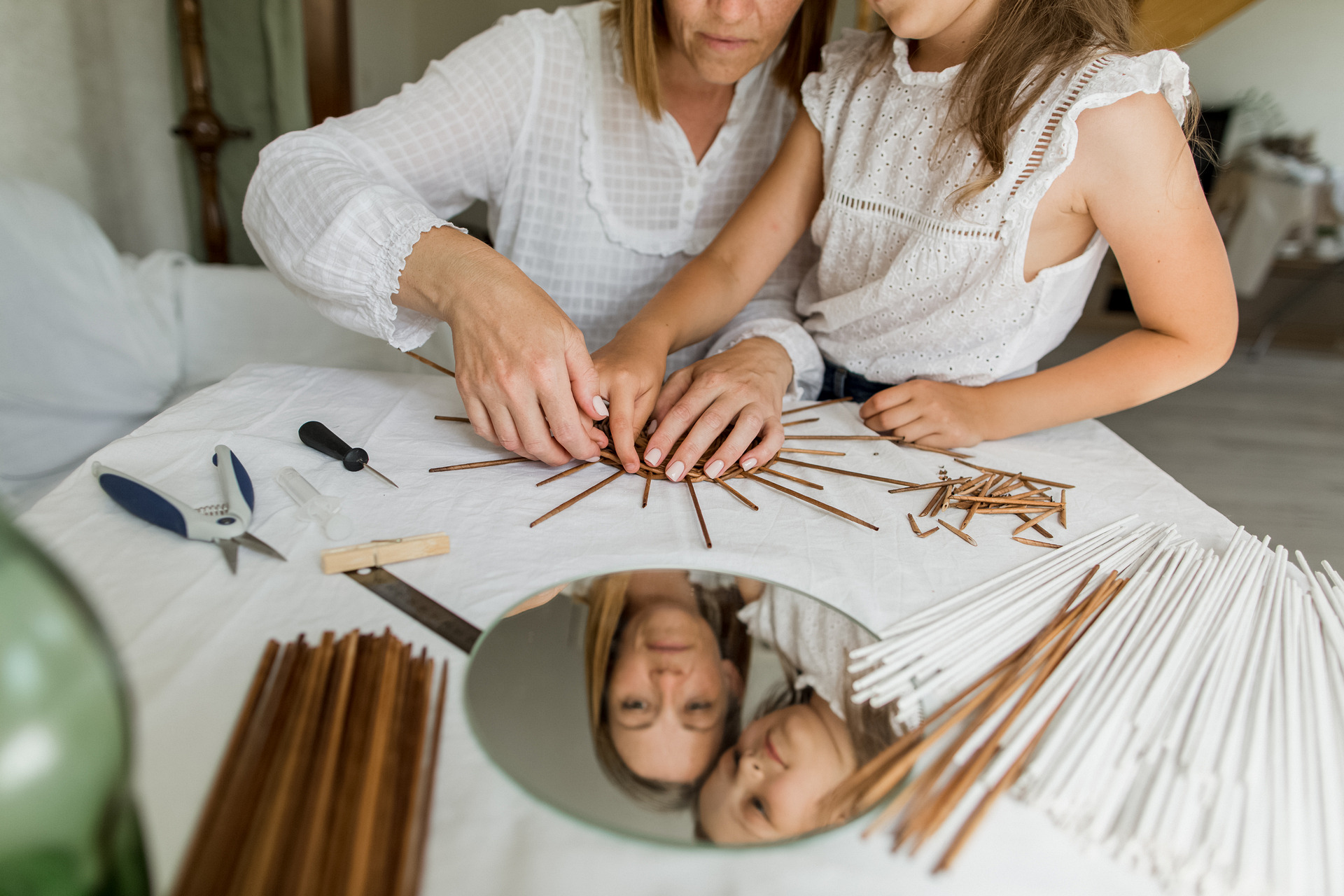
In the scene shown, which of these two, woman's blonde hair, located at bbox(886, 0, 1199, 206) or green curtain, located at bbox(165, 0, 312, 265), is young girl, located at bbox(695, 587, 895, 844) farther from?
green curtain, located at bbox(165, 0, 312, 265)

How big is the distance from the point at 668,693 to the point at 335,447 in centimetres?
46

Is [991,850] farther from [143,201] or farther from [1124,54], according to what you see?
[143,201]

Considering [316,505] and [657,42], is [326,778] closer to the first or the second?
[316,505]

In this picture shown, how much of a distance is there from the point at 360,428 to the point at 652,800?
22.7 inches

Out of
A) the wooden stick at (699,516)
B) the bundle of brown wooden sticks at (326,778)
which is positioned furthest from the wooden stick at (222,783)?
the wooden stick at (699,516)

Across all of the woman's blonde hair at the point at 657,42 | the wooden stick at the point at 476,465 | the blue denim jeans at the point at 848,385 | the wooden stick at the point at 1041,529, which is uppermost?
the woman's blonde hair at the point at 657,42

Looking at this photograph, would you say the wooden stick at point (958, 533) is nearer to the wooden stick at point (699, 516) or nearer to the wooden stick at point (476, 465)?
the wooden stick at point (699, 516)

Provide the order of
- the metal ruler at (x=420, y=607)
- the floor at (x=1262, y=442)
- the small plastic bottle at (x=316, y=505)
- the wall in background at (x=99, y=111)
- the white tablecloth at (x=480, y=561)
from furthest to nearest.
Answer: the floor at (x=1262, y=442) → the wall in background at (x=99, y=111) → the small plastic bottle at (x=316, y=505) → the metal ruler at (x=420, y=607) → the white tablecloth at (x=480, y=561)

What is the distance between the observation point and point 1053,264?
3.49ft

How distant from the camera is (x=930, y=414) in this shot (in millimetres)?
960

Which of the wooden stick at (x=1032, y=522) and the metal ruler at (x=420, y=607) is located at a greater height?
the wooden stick at (x=1032, y=522)

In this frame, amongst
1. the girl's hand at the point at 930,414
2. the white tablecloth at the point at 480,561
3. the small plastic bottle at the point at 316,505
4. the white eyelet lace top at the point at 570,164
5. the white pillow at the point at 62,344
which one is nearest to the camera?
the white tablecloth at the point at 480,561

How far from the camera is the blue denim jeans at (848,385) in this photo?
1.27 m

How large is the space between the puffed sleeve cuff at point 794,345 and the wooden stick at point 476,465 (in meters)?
0.44
